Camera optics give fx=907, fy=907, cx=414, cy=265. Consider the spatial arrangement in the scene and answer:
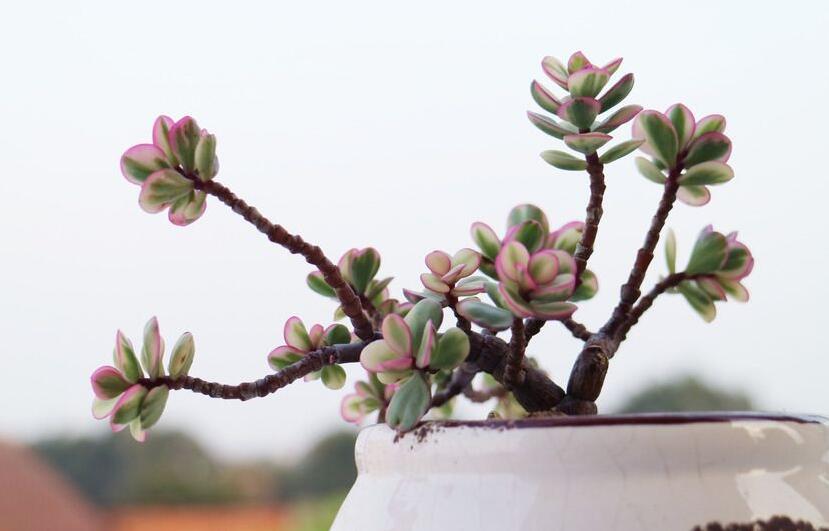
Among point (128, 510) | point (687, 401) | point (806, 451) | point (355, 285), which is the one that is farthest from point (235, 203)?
point (128, 510)

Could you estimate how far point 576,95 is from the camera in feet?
1.24

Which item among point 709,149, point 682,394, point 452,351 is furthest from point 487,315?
point 682,394

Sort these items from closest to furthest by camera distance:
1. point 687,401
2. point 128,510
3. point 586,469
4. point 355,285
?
1. point 586,469
2. point 355,285
3. point 687,401
4. point 128,510

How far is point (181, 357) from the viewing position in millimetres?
359

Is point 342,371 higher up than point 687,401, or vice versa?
point 342,371

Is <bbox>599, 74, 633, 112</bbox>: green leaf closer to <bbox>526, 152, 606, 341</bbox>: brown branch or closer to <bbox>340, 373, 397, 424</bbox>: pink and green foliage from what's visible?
<bbox>526, 152, 606, 341</bbox>: brown branch

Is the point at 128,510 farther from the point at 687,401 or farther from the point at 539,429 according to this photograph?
the point at 539,429

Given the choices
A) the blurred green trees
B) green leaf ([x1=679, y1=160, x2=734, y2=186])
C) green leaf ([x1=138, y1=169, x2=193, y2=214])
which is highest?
green leaf ([x1=138, y1=169, x2=193, y2=214])

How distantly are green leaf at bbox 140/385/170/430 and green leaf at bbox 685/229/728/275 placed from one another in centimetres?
23

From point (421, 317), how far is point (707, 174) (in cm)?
14

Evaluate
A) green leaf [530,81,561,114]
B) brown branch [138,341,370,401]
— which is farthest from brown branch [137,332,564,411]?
green leaf [530,81,561,114]

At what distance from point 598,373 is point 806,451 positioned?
0.28 feet

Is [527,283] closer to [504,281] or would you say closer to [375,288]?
[504,281]

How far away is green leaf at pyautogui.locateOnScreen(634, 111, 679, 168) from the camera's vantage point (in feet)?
1.20
